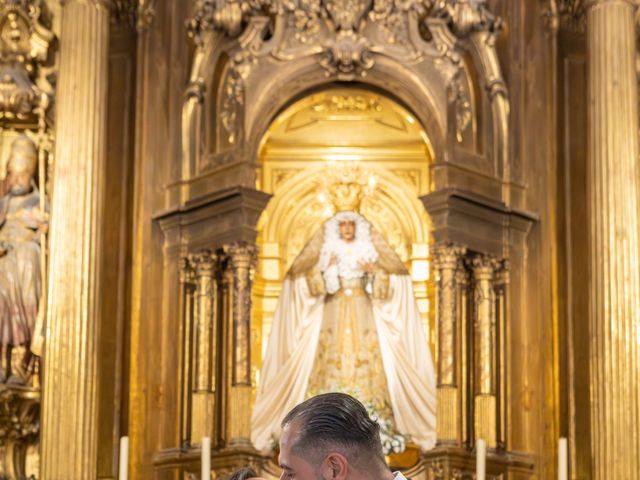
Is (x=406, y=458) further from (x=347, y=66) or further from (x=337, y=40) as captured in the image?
(x=337, y=40)

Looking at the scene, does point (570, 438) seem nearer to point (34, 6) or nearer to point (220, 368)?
point (220, 368)

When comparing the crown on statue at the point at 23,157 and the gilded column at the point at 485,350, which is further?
the crown on statue at the point at 23,157

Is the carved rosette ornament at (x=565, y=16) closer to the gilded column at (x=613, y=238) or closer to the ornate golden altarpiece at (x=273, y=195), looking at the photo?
the ornate golden altarpiece at (x=273, y=195)

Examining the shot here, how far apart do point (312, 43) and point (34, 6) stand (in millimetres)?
2225

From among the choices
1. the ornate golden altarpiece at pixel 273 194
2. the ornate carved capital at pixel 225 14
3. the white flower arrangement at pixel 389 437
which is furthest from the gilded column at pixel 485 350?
the ornate carved capital at pixel 225 14

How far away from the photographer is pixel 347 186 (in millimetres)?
13055

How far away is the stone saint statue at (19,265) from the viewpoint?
1195 cm

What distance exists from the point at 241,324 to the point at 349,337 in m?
0.92

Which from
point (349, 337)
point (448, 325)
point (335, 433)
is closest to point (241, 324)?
point (349, 337)

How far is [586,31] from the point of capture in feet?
41.4

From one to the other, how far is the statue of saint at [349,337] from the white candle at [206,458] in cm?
100

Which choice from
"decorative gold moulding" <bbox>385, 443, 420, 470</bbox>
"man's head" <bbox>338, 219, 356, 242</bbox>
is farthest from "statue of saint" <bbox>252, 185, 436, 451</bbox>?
"decorative gold moulding" <bbox>385, 443, 420, 470</bbox>

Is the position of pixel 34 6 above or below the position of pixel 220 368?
above

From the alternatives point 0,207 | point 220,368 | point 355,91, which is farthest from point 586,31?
point 0,207
